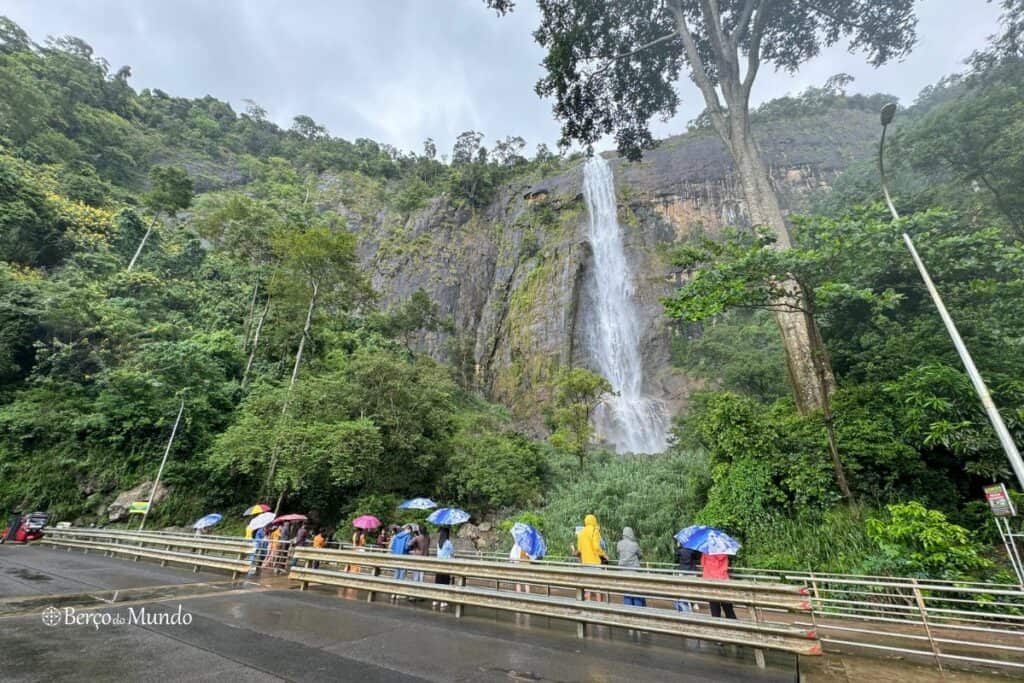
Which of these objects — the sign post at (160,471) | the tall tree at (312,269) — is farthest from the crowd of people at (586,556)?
the tall tree at (312,269)

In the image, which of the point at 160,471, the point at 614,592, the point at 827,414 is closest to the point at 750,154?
the point at 827,414

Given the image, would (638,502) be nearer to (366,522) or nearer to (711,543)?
(711,543)

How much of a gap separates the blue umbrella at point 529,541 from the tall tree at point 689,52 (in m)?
8.26

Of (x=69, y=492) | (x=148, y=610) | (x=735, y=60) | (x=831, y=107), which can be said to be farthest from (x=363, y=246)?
(x=831, y=107)

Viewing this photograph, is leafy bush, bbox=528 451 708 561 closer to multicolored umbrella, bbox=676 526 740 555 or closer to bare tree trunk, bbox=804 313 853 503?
bare tree trunk, bbox=804 313 853 503

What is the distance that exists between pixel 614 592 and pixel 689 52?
578 inches

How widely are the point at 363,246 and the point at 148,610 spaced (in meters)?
47.0

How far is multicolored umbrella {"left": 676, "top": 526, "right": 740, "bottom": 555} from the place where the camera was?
5020 millimetres

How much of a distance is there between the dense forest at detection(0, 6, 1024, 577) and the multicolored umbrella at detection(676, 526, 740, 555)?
104 inches

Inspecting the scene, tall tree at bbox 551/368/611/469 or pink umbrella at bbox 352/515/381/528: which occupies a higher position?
tall tree at bbox 551/368/611/469

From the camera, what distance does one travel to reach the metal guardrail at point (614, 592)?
3250 mm

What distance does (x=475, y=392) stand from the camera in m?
34.8

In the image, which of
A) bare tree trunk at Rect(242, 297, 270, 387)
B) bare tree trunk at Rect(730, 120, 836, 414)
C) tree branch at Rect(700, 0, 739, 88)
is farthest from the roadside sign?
bare tree trunk at Rect(242, 297, 270, 387)

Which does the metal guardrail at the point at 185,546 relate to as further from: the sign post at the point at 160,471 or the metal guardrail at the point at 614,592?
the metal guardrail at the point at 614,592
